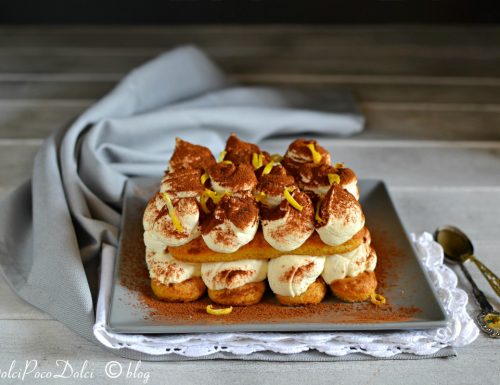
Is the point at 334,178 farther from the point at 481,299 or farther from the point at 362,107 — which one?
the point at 362,107

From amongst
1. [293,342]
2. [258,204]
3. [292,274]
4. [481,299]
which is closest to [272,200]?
[258,204]

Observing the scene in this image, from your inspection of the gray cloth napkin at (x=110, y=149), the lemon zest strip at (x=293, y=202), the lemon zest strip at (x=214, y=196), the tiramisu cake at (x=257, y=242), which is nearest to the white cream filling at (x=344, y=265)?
the tiramisu cake at (x=257, y=242)

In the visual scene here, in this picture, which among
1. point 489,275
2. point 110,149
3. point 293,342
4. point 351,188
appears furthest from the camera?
point 110,149

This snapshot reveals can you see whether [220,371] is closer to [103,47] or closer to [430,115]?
[430,115]

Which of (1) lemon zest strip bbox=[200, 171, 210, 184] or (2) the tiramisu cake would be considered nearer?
(2) the tiramisu cake

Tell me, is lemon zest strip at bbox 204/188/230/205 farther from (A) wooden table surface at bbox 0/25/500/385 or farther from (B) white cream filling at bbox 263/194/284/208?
(A) wooden table surface at bbox 0/25/500/385


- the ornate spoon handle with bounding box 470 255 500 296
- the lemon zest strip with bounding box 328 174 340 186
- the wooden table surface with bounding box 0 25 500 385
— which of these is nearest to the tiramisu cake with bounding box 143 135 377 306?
the lemon zest strip with bounding box 328 174 340 186

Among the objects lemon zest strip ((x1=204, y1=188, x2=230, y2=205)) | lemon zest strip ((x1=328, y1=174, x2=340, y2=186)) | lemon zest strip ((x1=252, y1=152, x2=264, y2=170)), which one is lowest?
lemon zest strip ((x1=204, y1=188, x2=230, y2=205))
